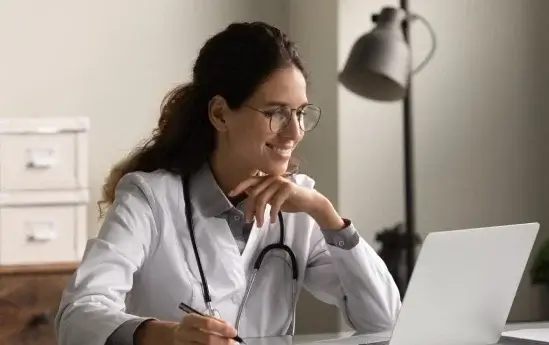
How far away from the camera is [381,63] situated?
252 centimetres

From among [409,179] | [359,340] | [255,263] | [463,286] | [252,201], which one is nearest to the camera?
[463,286]

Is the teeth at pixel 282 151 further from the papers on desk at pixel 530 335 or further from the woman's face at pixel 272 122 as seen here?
the papers on desk at pixel 530 335

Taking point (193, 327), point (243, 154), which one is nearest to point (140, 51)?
point (243, 154)

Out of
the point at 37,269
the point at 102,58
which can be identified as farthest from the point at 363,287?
the point at 102,58

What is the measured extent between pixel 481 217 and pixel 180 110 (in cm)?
152

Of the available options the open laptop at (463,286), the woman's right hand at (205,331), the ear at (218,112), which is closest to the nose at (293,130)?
the ear at (218,112)

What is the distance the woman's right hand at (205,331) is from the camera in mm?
1156

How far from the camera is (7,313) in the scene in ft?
8.01

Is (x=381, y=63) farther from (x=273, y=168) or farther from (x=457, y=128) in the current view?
(x=273, y=168)

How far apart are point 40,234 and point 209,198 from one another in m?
0.98

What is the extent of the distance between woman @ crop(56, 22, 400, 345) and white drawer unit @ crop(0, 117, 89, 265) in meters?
0.77

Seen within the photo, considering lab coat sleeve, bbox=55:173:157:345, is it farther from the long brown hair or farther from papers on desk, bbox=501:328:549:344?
papers on desk, bbox=501:328:549:344

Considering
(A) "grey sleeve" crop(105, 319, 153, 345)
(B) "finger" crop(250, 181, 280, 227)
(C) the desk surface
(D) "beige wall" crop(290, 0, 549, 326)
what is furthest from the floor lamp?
(A) "grey sleeve" crop(105, 319, 153, 345)

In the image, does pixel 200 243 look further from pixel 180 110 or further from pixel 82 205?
pixel 82 205
